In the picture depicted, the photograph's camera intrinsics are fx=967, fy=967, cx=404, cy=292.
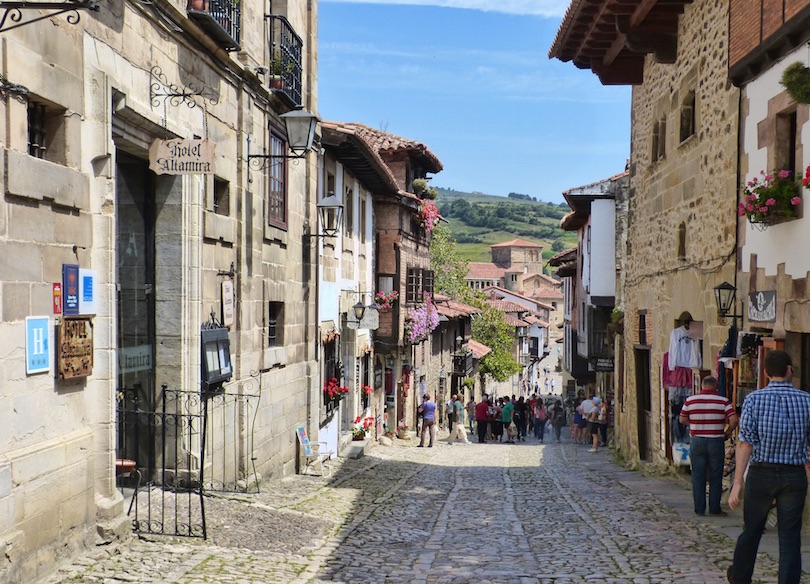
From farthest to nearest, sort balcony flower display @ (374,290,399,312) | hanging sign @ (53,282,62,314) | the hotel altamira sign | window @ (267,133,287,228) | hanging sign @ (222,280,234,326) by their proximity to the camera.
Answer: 1. balcony flower display @ (374,290,399,312)
2. window @ (267,133,287,228)
3. hanging sign @ (222,280,234,326)
4. the hotel altamira sign
5. hanging sign @ (53,282,62,314)

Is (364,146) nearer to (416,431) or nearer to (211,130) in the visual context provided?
(211,130)

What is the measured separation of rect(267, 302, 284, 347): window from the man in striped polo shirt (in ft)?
21.3

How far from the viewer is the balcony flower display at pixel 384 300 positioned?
24.7 metres

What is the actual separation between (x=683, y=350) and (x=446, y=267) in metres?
38.9

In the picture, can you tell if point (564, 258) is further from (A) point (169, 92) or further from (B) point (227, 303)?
(A) point (169, 92)

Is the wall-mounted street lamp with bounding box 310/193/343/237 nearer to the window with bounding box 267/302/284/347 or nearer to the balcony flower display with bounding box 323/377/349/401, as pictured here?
the window with bounding box 267/302/284/347

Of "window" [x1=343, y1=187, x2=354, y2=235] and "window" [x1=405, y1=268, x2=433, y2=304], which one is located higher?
"window" [x1=343, y1=187, x2=354, y2=235]

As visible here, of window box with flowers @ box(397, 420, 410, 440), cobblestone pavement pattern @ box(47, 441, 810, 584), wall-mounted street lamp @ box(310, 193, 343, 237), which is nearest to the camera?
cobblestone pavement pattern @ box(47, 441, 810, 584)

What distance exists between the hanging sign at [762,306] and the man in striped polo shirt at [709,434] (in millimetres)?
849

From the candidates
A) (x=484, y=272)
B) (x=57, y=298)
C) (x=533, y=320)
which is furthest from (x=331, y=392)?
(x=484, y=272)

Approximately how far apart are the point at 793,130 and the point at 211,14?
6.34 meters

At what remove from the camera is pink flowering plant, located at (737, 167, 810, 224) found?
927cm

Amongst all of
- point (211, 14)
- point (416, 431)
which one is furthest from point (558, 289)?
point (211, 14)

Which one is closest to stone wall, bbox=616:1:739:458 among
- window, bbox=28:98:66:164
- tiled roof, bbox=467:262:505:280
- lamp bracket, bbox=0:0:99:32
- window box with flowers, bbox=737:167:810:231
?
window box with flowers, bbox=737:167:810:231
